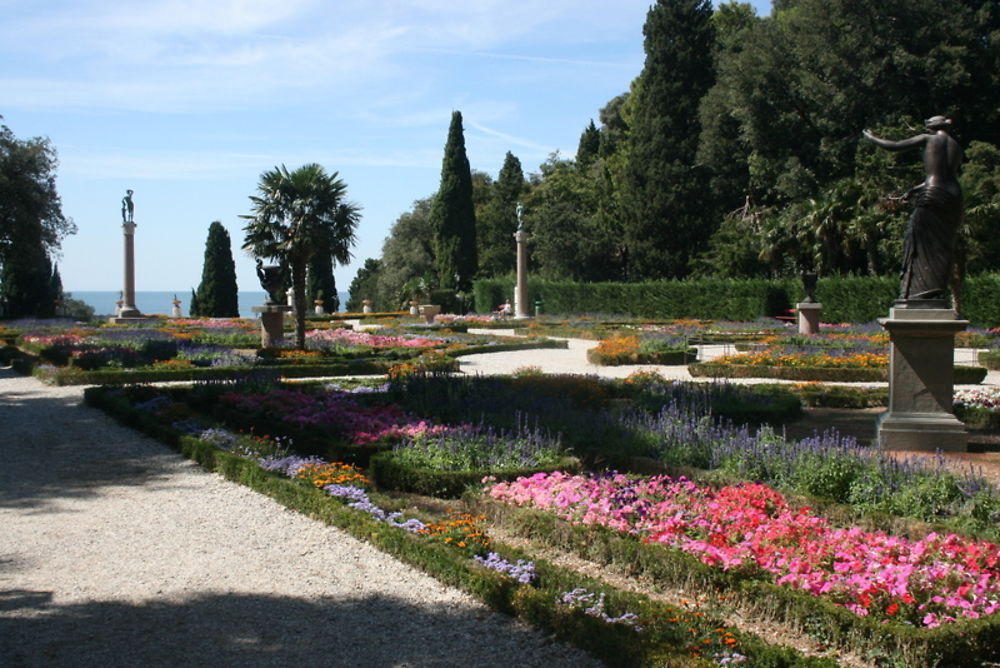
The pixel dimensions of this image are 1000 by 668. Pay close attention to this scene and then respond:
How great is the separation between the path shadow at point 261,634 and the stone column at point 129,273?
3261cm

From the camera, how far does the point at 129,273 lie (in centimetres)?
3638

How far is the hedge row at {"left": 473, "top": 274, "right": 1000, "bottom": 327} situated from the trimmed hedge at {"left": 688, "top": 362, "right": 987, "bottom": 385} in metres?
13.6

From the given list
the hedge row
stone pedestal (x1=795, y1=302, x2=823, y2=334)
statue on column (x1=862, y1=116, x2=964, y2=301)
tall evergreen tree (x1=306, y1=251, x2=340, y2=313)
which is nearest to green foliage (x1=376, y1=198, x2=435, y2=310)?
tall evergreen tree (x1=306, y1=251, x2=340, y2=313)

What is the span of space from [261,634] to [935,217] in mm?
7294

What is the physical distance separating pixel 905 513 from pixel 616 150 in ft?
171

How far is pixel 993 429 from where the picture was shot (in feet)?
33.9

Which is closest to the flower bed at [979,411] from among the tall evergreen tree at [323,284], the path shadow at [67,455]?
the path shadow at [67,455]

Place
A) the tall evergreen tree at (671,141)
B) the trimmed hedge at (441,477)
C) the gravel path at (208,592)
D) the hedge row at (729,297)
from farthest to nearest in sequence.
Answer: the tall evergreen tree at (671,141) < the hedge row at (729,297) < the trimmed hedge at (441,477) < the gravel path at (208,592)

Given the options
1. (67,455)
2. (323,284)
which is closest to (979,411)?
(67,455)

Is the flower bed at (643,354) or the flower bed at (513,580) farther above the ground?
the flower bed at (643,354)

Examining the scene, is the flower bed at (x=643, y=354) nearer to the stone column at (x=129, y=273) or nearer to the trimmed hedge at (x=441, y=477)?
the trimmed hedge at (x=441, y=477)

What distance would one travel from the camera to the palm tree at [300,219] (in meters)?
21.4

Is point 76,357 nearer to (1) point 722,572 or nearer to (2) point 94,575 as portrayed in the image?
(2) point 94,575

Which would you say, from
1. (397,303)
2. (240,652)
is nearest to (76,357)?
(240,652)
